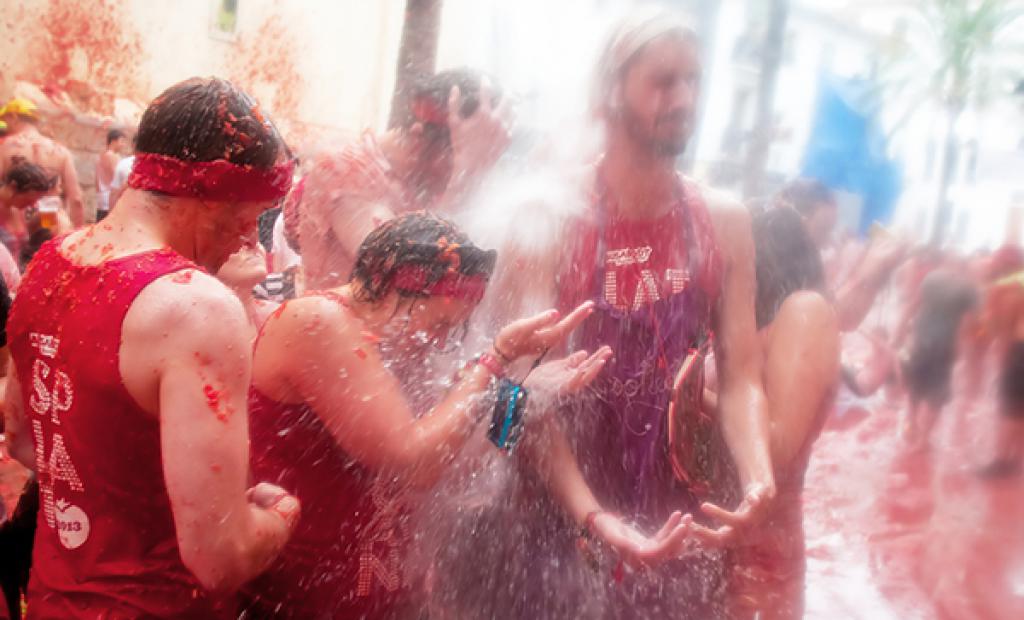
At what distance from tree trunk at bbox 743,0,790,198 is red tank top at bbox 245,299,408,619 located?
14.6 feet

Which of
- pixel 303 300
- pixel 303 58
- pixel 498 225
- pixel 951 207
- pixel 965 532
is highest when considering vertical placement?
pixel 303 58

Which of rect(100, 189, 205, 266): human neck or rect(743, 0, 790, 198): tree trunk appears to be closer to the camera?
rect(100, 189, 205, 266): human neck

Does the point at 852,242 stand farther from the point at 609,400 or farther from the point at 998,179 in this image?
Result: the point at 609,400

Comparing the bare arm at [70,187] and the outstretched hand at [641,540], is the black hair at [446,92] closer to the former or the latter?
the outstretched hand at [641,540]

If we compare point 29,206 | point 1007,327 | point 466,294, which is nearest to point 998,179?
point 1007,327

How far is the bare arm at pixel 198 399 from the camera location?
157cm

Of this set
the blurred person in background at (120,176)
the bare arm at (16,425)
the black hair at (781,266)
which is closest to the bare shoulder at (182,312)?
the bare arm at (16,425)

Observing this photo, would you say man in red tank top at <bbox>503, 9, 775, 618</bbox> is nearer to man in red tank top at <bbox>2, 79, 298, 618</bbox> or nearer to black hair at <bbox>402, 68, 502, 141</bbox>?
black hair at <bbox>402, 68, 502, 141</bbox>

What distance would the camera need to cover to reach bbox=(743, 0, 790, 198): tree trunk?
6.33 m

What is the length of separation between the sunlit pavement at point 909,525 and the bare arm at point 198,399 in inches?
150

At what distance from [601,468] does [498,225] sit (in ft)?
2.77

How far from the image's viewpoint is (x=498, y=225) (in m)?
2.78

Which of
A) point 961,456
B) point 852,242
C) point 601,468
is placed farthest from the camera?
point 961,456

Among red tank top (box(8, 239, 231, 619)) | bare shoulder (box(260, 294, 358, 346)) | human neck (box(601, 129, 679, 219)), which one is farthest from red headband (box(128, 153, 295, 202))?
human neck (box(601, 129, 679, 219))
